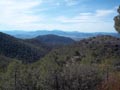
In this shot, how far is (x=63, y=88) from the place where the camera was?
28.4 m

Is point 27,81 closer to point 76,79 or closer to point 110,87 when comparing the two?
point 76,79

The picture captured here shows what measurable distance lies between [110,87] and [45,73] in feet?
51.3

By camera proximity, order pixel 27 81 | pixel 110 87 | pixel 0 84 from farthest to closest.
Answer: pixel 27 81
pixel 0 84
pixel 110 87

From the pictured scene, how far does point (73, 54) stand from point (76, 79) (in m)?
82.6

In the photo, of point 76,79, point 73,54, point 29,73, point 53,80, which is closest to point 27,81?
point 29,73

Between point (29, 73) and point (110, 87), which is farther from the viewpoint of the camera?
point (29, 73)

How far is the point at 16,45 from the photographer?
190375mm

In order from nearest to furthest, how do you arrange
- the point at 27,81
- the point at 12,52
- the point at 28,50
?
the point at 27,81
the point at 12,52
the point at 28,50

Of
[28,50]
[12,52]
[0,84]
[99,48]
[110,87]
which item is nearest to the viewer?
[110,87]

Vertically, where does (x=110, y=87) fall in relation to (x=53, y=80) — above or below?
above

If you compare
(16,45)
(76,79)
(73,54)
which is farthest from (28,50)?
(76,79)

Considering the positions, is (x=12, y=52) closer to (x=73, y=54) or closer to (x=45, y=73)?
(x=73, y=54)

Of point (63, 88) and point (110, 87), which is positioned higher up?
point (110, 87)

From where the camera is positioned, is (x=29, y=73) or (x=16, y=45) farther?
(x=16, y=45)
